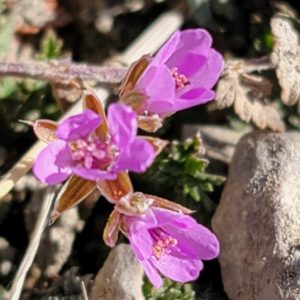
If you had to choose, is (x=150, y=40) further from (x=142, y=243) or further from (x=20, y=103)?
(x=142, y=243)

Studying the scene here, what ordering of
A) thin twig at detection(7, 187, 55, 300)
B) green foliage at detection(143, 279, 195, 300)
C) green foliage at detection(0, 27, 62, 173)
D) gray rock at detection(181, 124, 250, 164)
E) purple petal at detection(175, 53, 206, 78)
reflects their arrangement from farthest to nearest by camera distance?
gray rock at detection(181, 124, 250, 164) → green foliage at detection(0, 27, 62, 173) → green foliage at detection(143, 279, 195, 300) → thin twig at detection(7, 187, 55, 300) → purple petal at detection(175, 53, 206, 78)

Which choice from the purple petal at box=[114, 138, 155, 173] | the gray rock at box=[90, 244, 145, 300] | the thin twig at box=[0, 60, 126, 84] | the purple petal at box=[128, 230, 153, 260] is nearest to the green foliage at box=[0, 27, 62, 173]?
the thin twig at box=[0, 60, 126, 84]

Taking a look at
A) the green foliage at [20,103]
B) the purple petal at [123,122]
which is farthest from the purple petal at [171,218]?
the green foliage at [20,103]

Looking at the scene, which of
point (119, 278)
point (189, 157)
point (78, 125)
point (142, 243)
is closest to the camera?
point (78, 125)

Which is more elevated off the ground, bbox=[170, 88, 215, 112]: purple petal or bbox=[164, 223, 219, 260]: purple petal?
bbox=[170, 88, 215, 112]: purple petal

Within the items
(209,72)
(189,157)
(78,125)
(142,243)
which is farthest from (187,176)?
(78,125)

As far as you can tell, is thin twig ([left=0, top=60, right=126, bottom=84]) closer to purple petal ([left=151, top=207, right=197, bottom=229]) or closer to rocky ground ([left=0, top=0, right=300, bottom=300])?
rocky ground ([left=0, top=0, right=300, bottom=300])
